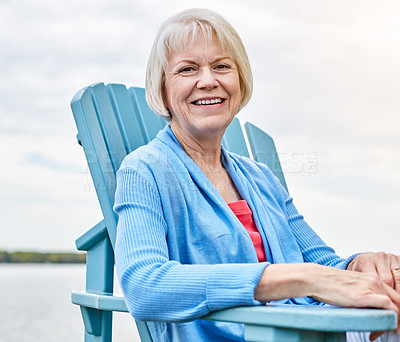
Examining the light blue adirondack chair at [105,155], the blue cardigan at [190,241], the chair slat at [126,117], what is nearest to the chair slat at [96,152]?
the light blue adirondack chair at [105,155]

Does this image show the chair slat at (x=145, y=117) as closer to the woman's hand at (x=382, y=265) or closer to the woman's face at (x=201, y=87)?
the woman's face at (x=201, y=87)

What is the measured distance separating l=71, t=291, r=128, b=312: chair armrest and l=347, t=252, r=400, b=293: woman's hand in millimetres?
702

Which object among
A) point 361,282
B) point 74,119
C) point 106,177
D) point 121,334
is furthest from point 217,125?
point 121,334

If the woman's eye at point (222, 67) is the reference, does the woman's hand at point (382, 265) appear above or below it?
below

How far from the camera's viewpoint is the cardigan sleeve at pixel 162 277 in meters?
1.14

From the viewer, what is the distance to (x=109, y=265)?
188cm

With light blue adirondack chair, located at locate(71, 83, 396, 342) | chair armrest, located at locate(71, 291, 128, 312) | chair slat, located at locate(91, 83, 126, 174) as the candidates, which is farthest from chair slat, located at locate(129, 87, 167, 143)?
chair armrest, located at locate(71, 291, 128, 312)

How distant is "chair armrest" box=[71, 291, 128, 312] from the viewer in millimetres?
1593

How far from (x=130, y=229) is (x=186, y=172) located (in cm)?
31

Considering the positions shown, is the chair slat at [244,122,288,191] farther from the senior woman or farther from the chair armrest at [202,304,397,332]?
the chair armrest at [202,304,397,332]

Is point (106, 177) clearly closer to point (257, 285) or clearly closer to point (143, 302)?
point (143, 302)

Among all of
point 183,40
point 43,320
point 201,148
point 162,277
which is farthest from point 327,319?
point 43,320

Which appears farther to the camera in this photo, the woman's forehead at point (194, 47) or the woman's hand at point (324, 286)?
the woman's forehead at point (194, 47)

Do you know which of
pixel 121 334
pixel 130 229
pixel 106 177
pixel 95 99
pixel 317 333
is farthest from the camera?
pixel 121 334
